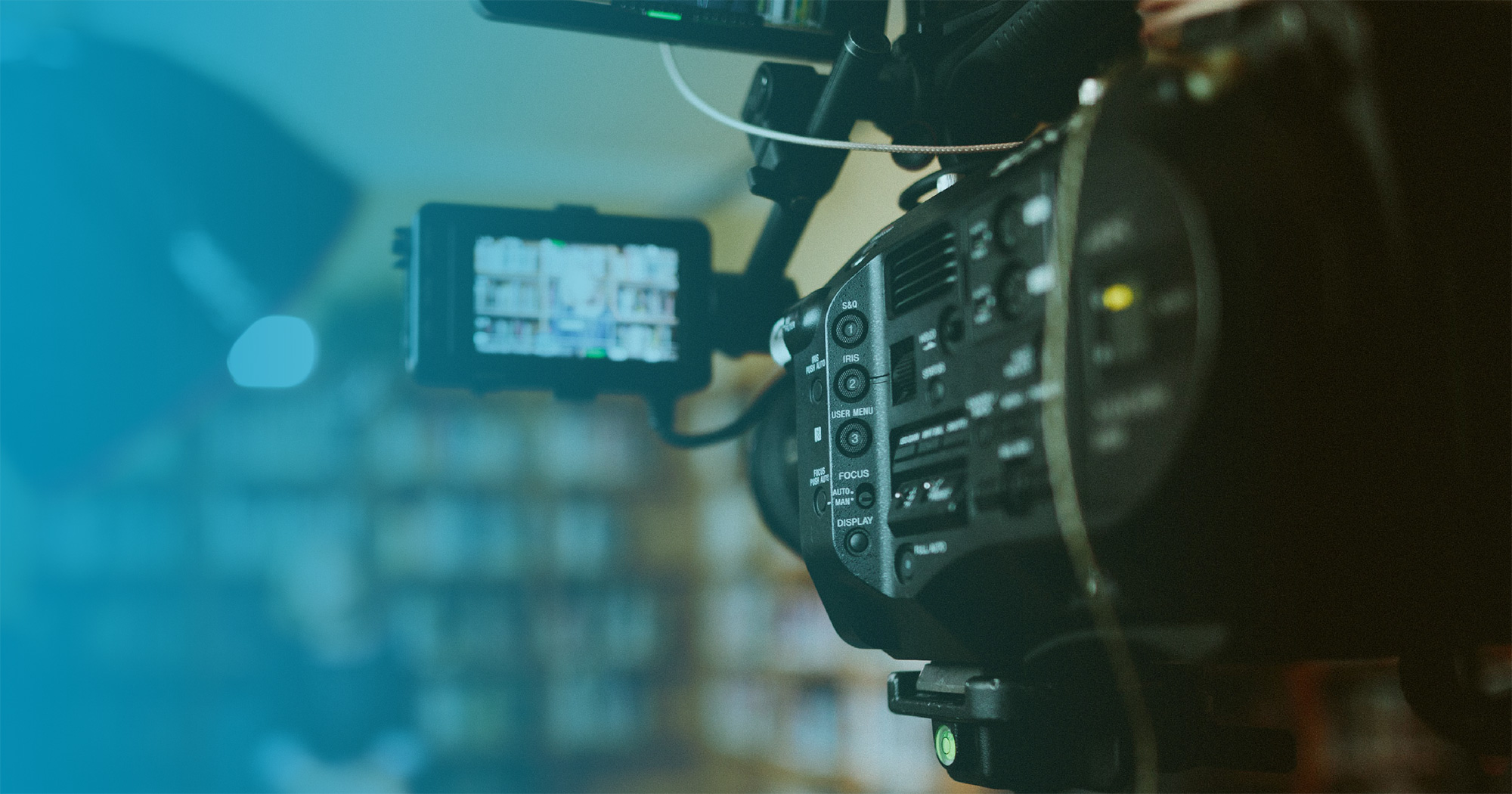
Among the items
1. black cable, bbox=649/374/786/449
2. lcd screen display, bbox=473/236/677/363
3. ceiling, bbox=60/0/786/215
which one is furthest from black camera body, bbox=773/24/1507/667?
ceiling, bbox=60/0/786/215

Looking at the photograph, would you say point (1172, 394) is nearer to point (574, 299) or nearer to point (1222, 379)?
point (1222, 379)

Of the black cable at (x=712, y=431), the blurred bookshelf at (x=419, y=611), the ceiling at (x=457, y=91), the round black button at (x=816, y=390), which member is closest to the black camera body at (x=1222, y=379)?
the round black button at (x=816, y=390)

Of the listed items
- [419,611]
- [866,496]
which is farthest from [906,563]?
[419,611]

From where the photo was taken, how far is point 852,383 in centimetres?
48

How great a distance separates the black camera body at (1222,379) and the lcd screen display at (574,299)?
0.46 m

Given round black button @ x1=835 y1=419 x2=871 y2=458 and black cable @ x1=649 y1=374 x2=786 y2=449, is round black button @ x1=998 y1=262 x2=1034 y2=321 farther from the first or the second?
black cable @ x1=649 y1=374 x2=786 y2=449

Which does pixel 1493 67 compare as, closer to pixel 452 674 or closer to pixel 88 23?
pixel 88 23

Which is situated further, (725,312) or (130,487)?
(130,487)

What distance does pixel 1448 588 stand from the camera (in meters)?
0.34

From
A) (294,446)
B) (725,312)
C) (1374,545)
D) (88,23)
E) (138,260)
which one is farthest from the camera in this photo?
(294,446)

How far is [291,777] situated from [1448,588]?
11.7 feet

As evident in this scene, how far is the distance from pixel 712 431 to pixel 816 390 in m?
0.27

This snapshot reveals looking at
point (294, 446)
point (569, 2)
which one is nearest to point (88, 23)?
point (294, 446)

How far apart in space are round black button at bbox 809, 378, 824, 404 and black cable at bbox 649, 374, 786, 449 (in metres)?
0.12
